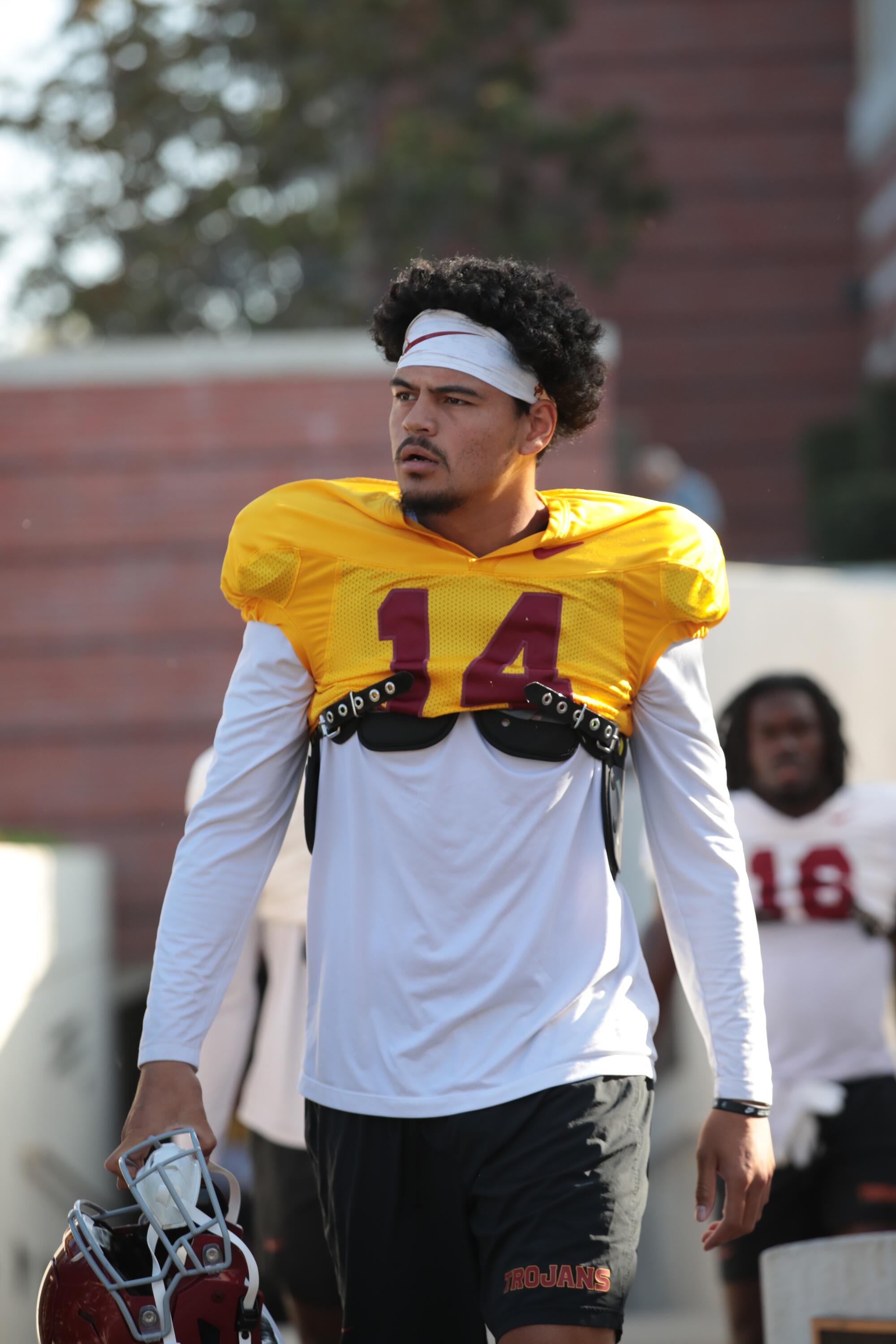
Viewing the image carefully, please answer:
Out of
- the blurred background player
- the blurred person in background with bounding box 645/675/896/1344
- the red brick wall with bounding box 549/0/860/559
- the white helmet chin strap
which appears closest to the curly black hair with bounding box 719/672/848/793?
the blurred person in background with bounding box 645/675/896/1344

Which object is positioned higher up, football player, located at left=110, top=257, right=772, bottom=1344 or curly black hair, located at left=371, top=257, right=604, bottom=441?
curly black hair, located at left=371, top=257, right=604, bottom=441

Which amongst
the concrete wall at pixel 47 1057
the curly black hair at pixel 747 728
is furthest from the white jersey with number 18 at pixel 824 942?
the concrete wall at pixel 47 1057

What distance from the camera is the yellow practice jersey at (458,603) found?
9.02 feet

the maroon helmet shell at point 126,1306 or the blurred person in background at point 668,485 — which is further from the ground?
the blurred person in background at point 668,485

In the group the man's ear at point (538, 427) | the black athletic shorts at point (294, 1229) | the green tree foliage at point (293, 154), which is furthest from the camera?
the green tree foliage at point (293, 154)

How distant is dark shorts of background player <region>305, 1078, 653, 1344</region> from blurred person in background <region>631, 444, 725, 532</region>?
8049 mm

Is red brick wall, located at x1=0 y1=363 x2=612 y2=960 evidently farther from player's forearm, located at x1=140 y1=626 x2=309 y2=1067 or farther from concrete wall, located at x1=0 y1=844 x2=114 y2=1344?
player's forearm, located at x1=140 y1=626 x2=309 y2=1067

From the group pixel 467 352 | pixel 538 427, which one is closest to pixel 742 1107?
pixel 538 427

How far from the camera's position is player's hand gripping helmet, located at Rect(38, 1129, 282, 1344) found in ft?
7.92

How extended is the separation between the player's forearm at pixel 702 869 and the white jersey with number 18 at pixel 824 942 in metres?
1.92

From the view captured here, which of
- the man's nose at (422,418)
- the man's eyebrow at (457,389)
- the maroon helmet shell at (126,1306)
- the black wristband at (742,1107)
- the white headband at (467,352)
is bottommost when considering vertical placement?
the maroon helmet shell at (126,1306)

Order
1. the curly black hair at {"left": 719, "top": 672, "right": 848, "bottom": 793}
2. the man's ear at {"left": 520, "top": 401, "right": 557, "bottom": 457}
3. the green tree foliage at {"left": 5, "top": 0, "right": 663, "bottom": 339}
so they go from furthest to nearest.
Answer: the green tree foliage at {"left": 5, "top": 0, "right": 663, "bottom": 339}
the curly black hair at {"left": 719, "top": 672, "right": 848, "bottom": 793}
the man's ear at {"left": 520, "top": 401, "right": 557, "bottom": 457}

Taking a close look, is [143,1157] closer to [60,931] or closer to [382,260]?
[60,931]

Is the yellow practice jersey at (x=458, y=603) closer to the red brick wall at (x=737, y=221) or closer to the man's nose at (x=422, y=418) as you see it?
the man's nose at (x=422, y=418)
